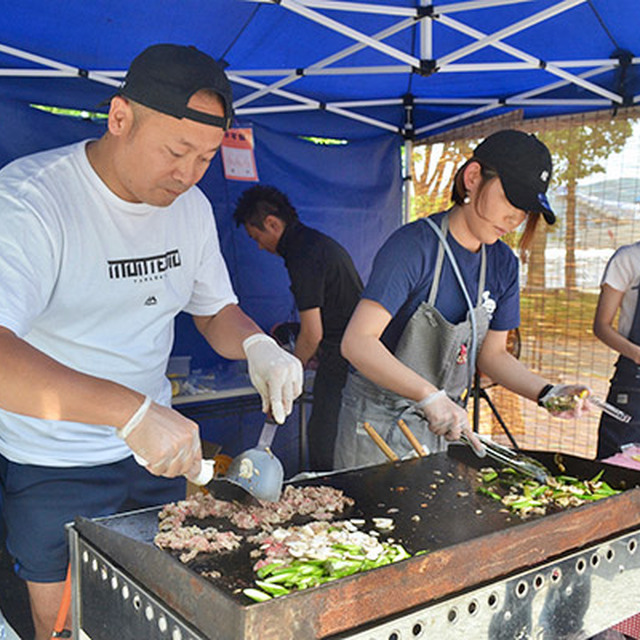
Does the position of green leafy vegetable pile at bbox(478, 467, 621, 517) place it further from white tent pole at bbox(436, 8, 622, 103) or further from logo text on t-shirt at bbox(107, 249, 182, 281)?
white tent pole at bbox(436, 8, 622, 103)

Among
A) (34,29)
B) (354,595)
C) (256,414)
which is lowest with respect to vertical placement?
(256,414)

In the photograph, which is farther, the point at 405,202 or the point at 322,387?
the point at 405,202

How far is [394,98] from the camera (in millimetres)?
5566

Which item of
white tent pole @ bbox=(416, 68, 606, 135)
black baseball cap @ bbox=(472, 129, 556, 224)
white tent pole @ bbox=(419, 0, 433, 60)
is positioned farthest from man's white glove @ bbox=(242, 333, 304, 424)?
white tent pole @ bbox=(416, 68, 606, 135)

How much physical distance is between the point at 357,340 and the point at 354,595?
1350mm

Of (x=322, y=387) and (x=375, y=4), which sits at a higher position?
(x=375, y=4)

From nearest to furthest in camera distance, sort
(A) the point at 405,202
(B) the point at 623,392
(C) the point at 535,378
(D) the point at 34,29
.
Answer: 1. (C) the point at 535,378
2. (D) the point at 34,29
3. (B) the point at 623,392
4. (A) the point at 405,202

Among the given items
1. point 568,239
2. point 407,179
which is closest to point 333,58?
point 407,179

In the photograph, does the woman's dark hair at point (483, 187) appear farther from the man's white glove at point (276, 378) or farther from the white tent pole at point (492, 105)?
the white tent pole at point (492, 105)

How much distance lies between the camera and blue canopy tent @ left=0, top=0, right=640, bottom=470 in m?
3.56

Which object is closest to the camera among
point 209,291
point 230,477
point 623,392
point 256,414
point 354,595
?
point 354,595

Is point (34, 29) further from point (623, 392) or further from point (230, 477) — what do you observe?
point (623, 392)

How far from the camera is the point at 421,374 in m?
2.75

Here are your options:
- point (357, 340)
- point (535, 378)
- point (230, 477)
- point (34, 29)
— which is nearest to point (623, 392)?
point (535, 378)
